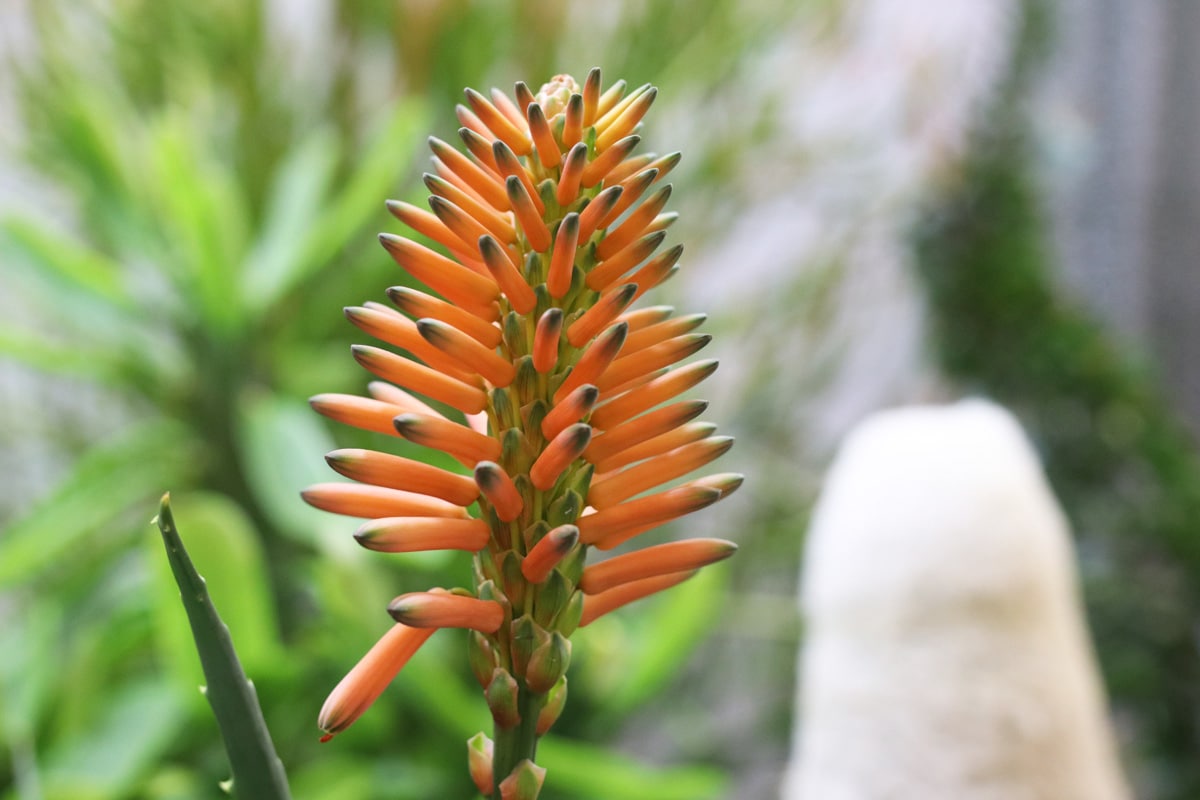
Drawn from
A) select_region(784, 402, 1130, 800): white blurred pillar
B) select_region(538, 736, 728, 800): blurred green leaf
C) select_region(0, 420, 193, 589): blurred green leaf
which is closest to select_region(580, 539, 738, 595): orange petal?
select_region(784, 402, 1130, 800): white blurred pillar

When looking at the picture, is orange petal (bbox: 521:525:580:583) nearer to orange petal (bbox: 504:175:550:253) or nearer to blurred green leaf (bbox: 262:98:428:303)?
orange petal (bbox: 504:175:550:253)

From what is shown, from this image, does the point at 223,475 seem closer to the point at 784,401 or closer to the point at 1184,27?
the point at 784,401

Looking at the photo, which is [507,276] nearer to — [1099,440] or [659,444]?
[659,444]

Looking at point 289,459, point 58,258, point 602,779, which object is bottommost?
point 602,779

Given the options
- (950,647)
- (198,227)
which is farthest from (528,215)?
(198,227)

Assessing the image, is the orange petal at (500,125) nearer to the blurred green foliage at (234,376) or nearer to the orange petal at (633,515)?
the orange petal at (633,515)

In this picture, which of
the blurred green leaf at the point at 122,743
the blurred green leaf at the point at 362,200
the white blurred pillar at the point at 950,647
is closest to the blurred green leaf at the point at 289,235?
the blurred green leaf at the point at 362,200
